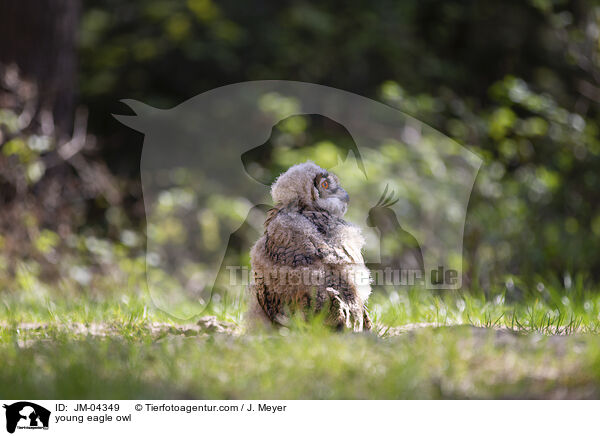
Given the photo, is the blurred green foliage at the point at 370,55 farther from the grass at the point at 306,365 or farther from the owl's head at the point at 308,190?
the grass at the point at 306,365

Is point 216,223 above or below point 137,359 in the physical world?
above

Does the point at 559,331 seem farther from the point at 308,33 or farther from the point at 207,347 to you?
the point at 308,33

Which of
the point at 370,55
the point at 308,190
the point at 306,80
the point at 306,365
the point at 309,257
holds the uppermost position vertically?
the point at 370,55

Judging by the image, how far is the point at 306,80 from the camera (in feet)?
36.3

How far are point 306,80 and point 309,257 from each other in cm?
798

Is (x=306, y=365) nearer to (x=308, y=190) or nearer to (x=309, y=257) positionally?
(x=309, y=257)

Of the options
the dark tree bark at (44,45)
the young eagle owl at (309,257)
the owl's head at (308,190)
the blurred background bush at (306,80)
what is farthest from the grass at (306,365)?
the dark tree bark at (44,45)

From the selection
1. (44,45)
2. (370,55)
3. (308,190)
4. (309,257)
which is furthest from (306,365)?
(370,55)

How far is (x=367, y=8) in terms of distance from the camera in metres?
11.2

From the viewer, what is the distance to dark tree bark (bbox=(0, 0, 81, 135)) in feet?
26.1

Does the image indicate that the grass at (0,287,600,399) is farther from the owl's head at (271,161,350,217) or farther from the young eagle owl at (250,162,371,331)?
the owl's head at (271,161,350,217)

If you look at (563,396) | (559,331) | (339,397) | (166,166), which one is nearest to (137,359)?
(339,397)

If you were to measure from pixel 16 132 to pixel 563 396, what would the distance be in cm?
644

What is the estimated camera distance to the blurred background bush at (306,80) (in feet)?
24.1
